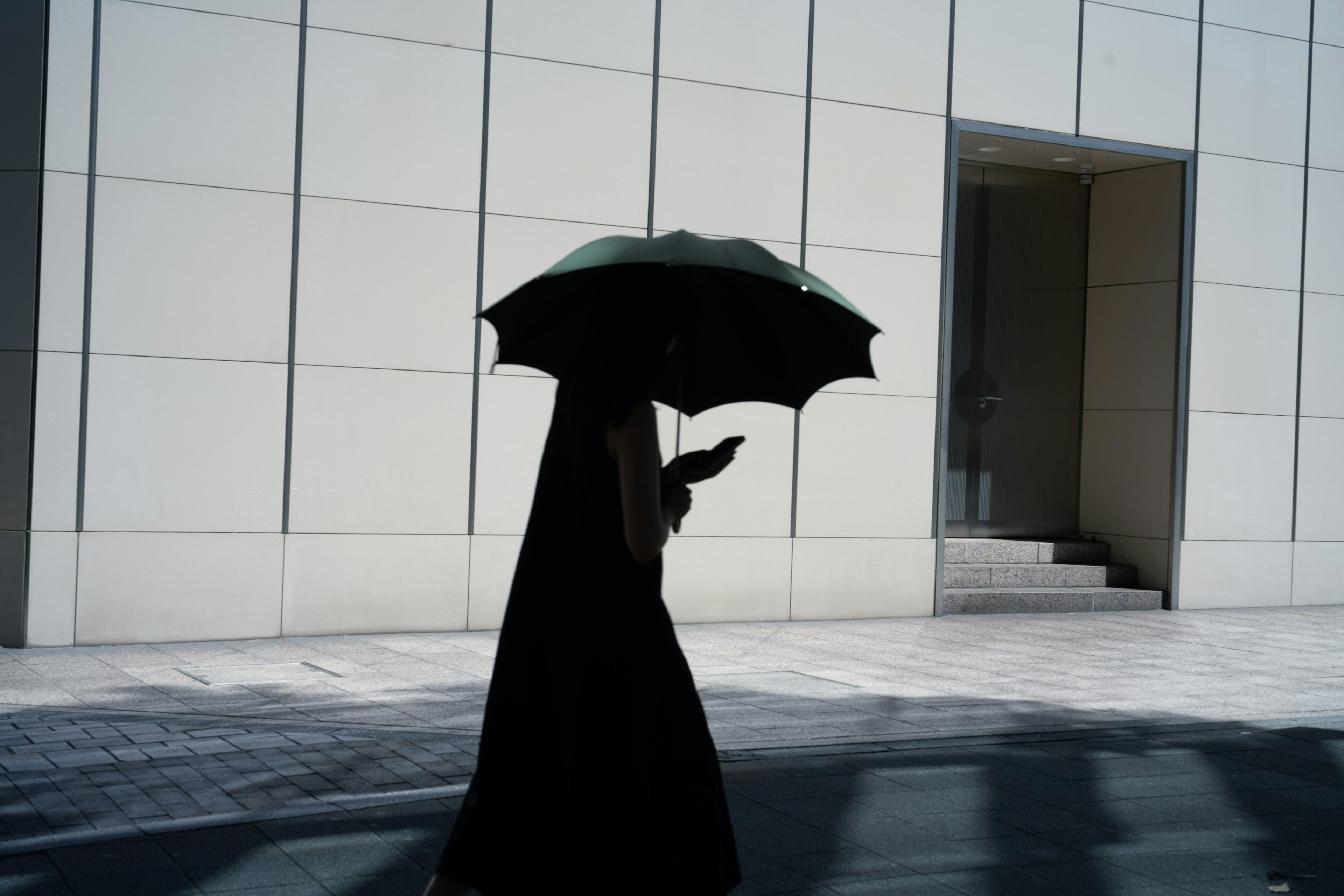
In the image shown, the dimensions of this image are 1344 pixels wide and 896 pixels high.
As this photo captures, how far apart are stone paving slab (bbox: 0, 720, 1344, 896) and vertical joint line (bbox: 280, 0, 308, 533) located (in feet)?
16.0

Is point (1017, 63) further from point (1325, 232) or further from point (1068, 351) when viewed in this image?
point (1325, 232)

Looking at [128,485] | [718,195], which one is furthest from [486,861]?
[718,195]

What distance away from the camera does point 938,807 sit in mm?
5133

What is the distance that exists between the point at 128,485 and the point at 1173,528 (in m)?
9.53

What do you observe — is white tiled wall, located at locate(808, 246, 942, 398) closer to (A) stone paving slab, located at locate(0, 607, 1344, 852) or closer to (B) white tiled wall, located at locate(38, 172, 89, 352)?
(A) stone paving slab, located at locate(0, 607, 1344, 852)

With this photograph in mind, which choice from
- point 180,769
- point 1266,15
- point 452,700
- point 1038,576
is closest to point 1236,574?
point 1038,576

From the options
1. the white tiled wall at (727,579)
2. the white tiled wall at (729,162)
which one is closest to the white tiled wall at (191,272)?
the white tiled wall at (729,162)

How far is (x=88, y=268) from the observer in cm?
902

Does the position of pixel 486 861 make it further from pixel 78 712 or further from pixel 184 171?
pixel 184 171

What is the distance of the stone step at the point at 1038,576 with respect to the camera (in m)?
12.7

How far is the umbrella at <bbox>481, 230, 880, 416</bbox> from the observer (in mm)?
3123

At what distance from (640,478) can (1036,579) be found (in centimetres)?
1086

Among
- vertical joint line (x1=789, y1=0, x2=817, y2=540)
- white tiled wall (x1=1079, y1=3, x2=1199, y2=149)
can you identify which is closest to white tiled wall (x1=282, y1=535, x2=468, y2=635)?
vertical joint line (x1=789, y1=0, x2=817, y2=540)

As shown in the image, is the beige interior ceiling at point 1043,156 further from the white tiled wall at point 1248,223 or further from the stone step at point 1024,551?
the stone step at point 1024,551
